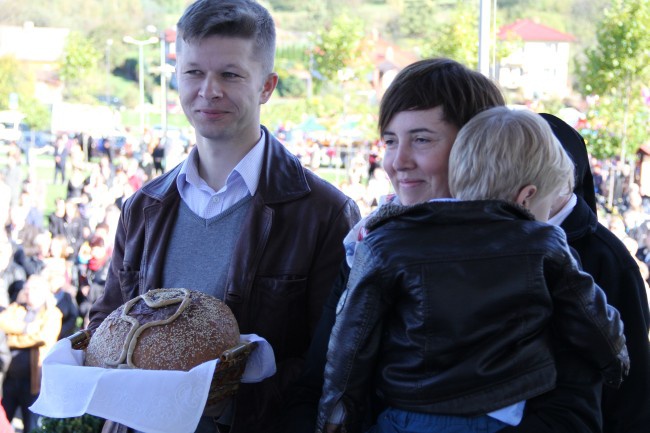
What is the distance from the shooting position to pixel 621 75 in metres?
21.5

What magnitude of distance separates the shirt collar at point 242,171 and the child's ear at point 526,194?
786 mm

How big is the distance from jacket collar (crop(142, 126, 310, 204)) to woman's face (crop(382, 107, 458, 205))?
16.9 inches

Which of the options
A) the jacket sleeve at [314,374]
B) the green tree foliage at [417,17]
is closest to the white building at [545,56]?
the green tree foliage at [417,17]

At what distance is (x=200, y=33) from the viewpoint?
2074mm

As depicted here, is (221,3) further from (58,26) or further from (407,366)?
(58,26)

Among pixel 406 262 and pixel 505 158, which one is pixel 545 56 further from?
pixel 406 262

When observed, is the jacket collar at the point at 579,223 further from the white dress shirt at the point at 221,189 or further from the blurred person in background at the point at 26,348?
the blurred person in background at the point at 26,348

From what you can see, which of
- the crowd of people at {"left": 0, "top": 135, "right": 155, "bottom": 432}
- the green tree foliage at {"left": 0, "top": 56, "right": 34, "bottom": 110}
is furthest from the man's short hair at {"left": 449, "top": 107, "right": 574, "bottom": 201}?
the green tree foliage at {"left": 0, "top": 56, "right": 34, "bottom": 110}

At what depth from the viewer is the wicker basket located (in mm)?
1746

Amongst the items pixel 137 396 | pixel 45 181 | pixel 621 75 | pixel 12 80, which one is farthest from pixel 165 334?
pixel 12 80

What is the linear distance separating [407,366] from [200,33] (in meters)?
1.02

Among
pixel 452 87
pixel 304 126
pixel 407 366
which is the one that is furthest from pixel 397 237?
pixel 304 126

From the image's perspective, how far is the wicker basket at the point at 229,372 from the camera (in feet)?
5.73

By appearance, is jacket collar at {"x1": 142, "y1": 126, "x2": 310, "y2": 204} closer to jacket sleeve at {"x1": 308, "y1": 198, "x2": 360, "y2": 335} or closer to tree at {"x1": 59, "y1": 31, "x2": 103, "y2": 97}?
jacket sleeve at {"x1": 308, "y1": 198, "x2": 360, "y2": 335}
